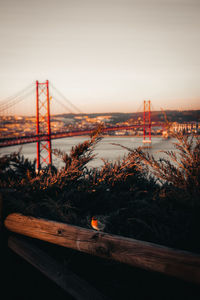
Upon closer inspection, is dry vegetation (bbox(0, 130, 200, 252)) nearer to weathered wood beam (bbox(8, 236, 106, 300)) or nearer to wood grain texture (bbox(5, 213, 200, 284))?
wood grain texture (bbox(5, 213, 200, 284))

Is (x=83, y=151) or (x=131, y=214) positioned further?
(x=83, y=151)

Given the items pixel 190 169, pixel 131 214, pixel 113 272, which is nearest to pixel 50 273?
pixel 113 272

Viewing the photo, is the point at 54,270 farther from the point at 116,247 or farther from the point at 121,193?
the point at 121,193

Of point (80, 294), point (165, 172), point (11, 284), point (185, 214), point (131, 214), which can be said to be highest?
point (165, 172)

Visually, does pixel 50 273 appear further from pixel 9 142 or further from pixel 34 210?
pixel 9 142

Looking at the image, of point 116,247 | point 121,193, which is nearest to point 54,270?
point 116,247

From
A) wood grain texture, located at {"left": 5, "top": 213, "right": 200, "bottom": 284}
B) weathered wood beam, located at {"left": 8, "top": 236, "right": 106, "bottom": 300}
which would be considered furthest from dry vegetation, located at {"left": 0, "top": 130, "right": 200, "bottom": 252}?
weathered wood beam, located at {"left": 8, "top": 236, "right": 106, "bottom": 300}
